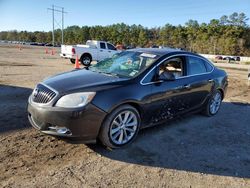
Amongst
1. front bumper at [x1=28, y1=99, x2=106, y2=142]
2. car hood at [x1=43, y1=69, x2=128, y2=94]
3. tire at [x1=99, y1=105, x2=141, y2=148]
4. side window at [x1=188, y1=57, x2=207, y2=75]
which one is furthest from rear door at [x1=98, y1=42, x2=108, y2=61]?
front bumper at [x1=28, y1=99, x2=106, y2=142]

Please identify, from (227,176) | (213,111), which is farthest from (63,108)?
(213,111)

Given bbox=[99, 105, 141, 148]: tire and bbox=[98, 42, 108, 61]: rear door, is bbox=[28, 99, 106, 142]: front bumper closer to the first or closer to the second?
bbox=[99, 105, 141, 148]: tire

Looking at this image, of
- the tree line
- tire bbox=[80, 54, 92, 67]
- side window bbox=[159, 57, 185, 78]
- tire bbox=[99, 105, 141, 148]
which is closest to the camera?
tire bbox=[99, 105, 141, 148]

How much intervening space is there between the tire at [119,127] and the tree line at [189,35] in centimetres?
8539

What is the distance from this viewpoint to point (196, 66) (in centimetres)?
629

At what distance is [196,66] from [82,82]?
2.90 meters

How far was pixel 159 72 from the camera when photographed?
521 centimetres

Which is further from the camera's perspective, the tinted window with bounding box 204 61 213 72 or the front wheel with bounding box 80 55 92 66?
the front wheel with bounding box 80 55 92 66

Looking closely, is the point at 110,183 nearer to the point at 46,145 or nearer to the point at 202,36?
the point at 46,145

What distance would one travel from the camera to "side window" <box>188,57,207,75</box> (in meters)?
6.08

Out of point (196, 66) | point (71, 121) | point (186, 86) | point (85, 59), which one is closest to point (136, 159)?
point (71, 121)

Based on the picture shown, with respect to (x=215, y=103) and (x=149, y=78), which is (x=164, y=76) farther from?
(x=215, y=103)

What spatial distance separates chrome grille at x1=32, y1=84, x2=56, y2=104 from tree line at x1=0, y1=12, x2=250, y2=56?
86087mm

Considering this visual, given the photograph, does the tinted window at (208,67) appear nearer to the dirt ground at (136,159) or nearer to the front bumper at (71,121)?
the dirt ground at (136,159)
